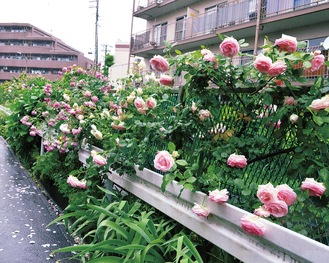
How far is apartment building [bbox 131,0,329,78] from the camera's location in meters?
11.6

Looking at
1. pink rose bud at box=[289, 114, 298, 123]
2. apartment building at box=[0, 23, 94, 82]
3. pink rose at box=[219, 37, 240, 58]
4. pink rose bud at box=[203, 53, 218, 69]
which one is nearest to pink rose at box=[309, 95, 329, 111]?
pink rose bud at box=[289, 114, 298, 123]

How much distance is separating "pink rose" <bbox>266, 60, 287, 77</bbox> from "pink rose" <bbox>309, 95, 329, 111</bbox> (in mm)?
226

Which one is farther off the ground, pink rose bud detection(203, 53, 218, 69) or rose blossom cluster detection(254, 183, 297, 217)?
pink rose bud detection(203, 53, 218, 69)

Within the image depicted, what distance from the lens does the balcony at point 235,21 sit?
11469 millimetres

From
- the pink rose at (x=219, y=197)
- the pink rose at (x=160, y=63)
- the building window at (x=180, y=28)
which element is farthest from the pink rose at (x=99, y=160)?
the building window at (x=180, y=28)

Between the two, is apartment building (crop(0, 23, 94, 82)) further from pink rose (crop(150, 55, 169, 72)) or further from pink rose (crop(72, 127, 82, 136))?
pink rose (crop(150, 55, 169, 72))

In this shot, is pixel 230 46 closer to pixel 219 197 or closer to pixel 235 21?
pixel 219 197

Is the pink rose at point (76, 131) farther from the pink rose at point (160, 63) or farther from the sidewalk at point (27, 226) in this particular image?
Answer: the pink rose at point (160, 63)

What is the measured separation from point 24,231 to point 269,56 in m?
2.94

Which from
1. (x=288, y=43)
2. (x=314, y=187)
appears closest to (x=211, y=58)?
(x=288, y=43)

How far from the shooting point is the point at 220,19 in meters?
14.9

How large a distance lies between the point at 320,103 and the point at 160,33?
1938 cm

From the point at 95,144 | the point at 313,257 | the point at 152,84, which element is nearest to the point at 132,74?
the point at 152,84

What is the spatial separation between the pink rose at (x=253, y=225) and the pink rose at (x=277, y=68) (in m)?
0.72
